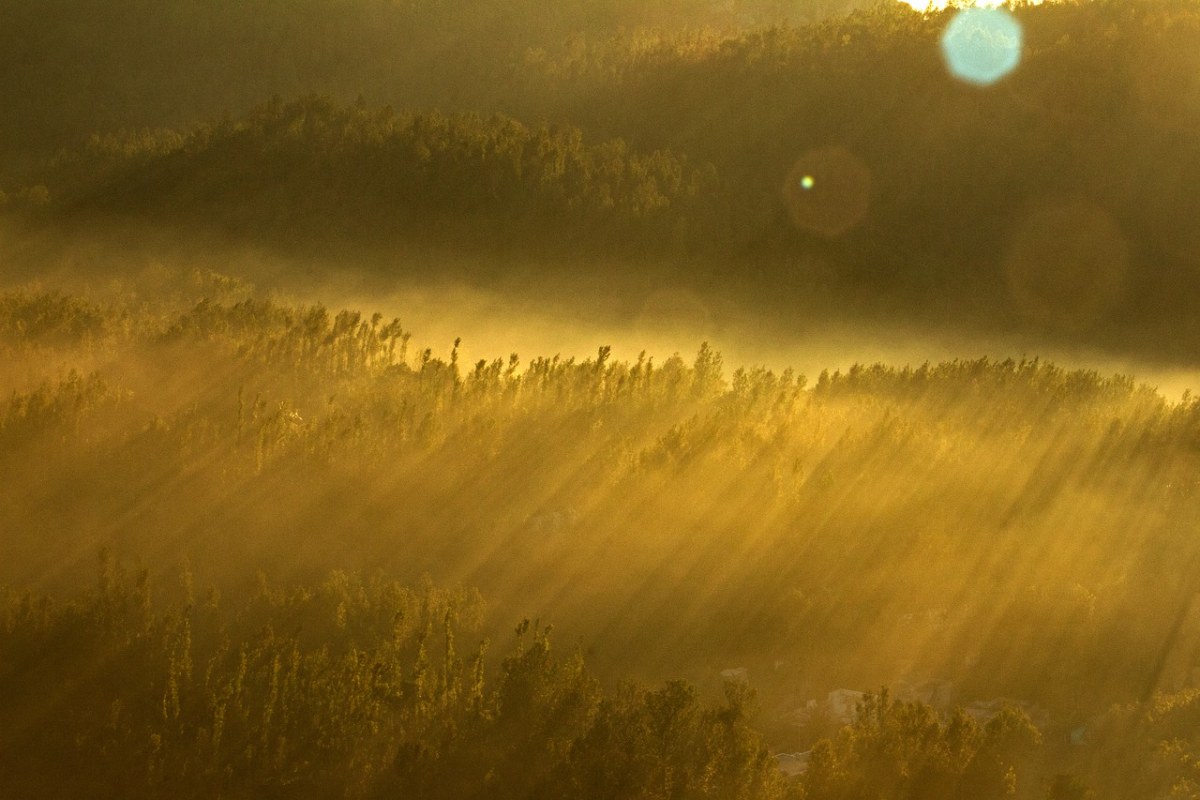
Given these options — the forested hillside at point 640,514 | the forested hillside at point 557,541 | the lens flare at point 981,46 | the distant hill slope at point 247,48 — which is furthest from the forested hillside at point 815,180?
the distant hill slope at point 247,48

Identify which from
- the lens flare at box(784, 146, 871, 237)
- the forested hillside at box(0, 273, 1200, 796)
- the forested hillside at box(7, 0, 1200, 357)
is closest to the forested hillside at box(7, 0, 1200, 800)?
the forested hillside at box(0, 273, 1200, 796)

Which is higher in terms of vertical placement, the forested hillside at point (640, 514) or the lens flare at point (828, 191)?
the lens flare at point (828, 191)

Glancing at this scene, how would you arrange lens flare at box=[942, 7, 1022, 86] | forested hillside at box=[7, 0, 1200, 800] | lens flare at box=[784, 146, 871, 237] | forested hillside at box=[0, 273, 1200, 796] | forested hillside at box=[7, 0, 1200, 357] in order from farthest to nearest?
lens flare at box=[942, 7, 1022, 86] < lens flare at box=[784, 146, 871, 237] < forested hillside at box=[7, 0, 1200, 357] < forested hillside at box=[0, 273, 1200, 796] < forested hillside at box=[7, 0, 1200, 800]

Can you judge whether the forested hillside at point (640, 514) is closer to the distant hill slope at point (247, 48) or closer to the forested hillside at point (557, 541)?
the forested hillside at point (557, 541)

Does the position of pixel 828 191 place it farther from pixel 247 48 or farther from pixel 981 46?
pixel 247 48

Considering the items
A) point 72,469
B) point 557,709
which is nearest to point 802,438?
point 557,709

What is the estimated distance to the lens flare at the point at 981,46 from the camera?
3077 centimetres

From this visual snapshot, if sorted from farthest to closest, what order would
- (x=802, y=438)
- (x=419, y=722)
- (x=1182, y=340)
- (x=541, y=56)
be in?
(x=541, y=56)
(x=1182, y=340)
(x=802, y=438)
(x=419, y=722)

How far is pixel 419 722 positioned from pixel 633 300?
55.8 feet

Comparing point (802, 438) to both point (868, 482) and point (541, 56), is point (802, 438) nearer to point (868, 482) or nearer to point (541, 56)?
point (868, 482)

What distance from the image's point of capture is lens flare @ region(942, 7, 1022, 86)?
101 feet

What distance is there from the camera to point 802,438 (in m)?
9.08

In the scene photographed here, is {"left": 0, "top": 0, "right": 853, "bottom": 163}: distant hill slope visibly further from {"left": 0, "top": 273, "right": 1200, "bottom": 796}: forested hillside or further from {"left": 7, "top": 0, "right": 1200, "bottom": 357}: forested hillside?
{"left": 0, "top": 273, "right": 1200, "bottom": 796}: forested hillside

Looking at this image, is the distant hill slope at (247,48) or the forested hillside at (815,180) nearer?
the forested hillside at (815,180)
